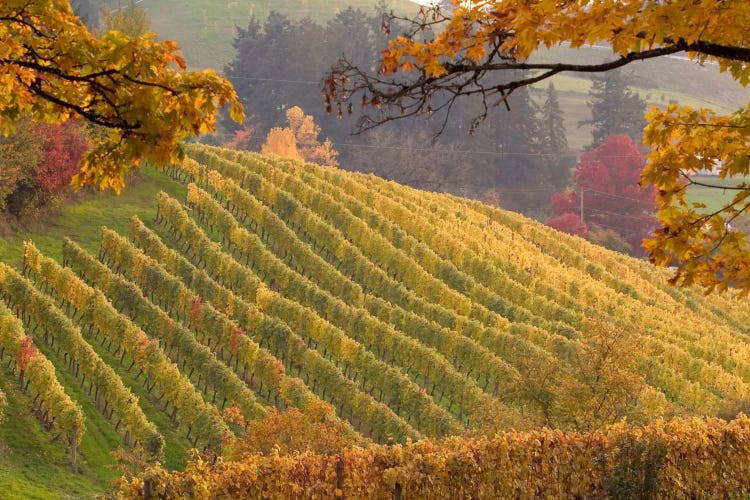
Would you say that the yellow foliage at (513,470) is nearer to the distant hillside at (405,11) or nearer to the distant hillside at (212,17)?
the distant hillside at (405,11)

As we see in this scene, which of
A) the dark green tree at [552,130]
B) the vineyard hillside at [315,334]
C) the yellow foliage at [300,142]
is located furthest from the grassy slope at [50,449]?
the dark green tree at [552,130]

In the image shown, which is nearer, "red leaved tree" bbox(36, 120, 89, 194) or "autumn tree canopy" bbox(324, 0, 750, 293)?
"autumn tree canopy" bbox(324, 0, 750, 293)

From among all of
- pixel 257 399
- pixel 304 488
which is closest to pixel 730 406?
pixel 257 399

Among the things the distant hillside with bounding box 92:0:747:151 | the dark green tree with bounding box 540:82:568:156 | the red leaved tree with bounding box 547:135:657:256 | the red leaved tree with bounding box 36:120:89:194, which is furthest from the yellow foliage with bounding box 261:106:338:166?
the red leaved tree with bounding box 36:120:89:194

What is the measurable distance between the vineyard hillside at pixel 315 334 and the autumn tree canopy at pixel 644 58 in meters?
10.9

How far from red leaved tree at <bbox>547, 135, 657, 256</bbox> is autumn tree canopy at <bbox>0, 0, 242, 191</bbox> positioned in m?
85.9

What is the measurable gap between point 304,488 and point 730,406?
23594 mm

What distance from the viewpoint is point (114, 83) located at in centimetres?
922

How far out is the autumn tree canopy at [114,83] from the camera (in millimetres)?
9078

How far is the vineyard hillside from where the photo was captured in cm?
3114

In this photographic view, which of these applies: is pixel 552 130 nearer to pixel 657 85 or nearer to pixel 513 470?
pixel 657 85

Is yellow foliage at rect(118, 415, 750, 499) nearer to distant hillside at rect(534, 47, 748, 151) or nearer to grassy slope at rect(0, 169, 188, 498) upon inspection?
grassy slope at rect(0, 169, 188, 498)

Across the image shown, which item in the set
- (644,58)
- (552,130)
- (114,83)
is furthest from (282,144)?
(644,58)

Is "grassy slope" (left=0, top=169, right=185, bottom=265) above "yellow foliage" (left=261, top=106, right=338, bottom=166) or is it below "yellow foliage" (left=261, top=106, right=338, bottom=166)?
above
